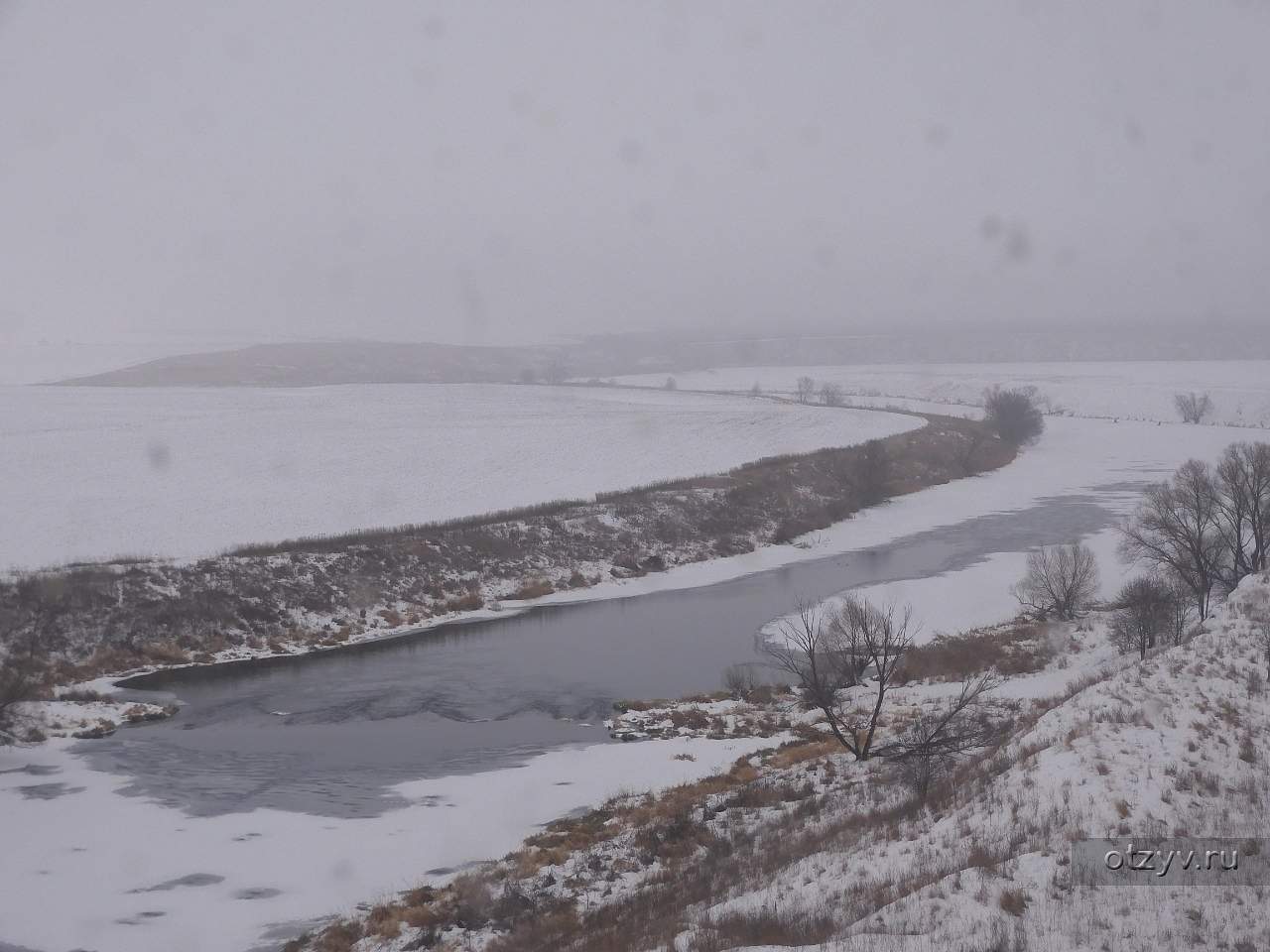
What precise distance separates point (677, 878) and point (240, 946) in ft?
20.8

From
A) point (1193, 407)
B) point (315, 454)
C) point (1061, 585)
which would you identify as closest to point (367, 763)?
point (1061, 585)

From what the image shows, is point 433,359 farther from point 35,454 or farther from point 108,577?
point 108,577

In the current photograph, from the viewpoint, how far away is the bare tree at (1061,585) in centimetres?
3195

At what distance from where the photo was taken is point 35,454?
5825 cm

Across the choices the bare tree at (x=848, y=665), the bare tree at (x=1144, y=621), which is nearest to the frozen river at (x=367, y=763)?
the bare tree at (x=848, y=665)

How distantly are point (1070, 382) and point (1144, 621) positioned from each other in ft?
424

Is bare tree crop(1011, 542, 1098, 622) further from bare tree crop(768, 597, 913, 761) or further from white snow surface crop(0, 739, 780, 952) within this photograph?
white snow surface crop(0, 739, 780, 952)

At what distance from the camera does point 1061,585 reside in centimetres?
3222

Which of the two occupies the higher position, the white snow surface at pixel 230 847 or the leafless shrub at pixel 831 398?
the leafless shrub at pixel 831 398

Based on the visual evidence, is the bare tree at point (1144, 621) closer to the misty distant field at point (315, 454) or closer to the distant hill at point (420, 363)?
the misty distant field at point (315, 454)

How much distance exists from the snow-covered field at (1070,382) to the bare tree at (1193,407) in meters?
1.19

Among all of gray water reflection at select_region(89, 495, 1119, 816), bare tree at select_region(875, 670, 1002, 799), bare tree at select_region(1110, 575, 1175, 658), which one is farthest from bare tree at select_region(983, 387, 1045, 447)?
bare tree at select_region(875, 670, 1002, 799)

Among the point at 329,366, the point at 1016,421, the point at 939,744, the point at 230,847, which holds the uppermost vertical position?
the point at 329,366

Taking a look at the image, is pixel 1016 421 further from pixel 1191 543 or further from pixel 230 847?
pixel 230 847
